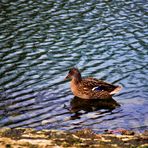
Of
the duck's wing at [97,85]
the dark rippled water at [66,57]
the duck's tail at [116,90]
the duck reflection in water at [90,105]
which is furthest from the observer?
the duck's wing at [97,85]

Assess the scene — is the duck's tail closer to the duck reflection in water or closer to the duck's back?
the duck's back

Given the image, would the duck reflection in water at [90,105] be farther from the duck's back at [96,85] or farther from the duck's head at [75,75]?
the duck's head at [75,75]

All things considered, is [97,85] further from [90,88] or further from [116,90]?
[116,90]

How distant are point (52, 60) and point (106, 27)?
7175 mm

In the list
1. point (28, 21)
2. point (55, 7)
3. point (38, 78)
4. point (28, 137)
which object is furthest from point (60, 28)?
point (28, 137)

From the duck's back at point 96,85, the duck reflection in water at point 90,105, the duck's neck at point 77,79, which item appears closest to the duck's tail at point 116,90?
the duck's back at point 96,85

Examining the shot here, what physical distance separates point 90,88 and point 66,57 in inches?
184

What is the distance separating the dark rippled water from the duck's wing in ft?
1.69

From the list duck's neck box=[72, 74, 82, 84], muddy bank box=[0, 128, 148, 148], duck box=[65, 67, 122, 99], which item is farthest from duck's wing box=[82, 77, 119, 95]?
muddy bank box=[0, 128, 148, 148]

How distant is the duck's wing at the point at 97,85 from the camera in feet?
61.1

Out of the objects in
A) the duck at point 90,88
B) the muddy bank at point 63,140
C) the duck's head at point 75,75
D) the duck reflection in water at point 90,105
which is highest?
the muddy bank at point 63,140

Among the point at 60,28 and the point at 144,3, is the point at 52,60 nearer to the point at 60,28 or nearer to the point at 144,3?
the point at 60,28

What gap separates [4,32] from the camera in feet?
92.6

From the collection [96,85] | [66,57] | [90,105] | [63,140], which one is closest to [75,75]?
[96,85]
